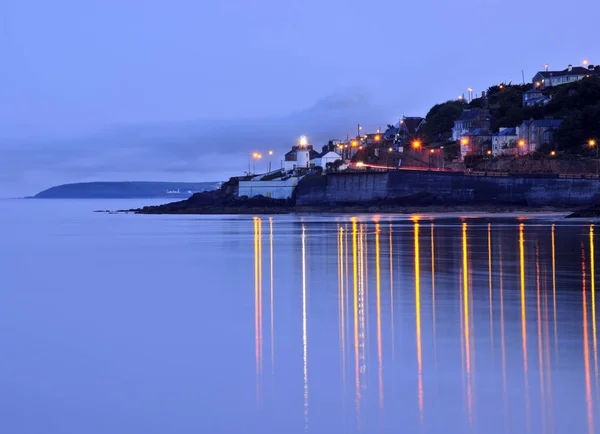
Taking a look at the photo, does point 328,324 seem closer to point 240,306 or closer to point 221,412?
point 240,306

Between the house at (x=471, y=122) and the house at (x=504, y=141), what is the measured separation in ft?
14.6

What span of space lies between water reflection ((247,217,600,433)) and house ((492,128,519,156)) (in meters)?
59.3

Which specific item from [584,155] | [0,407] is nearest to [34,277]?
[0,407]

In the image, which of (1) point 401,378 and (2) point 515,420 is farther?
(1) point 401,378

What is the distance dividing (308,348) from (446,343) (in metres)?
1.78

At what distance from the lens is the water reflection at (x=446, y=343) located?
7684 millimetres

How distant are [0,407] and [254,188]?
72976mm

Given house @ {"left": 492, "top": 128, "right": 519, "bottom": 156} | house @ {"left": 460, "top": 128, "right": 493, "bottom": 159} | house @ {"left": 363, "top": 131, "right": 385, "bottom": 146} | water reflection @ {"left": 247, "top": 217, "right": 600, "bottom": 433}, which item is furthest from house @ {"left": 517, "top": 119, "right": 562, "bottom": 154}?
water reflection @ {"left": 247, "top": 217, "right": 600, "bottom": 433}

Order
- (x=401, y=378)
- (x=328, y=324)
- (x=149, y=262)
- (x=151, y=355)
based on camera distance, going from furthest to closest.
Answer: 1. (x=149, y=262)
2. (x=328, y=324)
3. (x=151, y=355)
4. (x=401, y=378)

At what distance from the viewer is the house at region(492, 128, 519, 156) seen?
79.8 meters

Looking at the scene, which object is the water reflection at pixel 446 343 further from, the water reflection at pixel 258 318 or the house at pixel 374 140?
the house at pixel 374 140

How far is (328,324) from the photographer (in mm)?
12453

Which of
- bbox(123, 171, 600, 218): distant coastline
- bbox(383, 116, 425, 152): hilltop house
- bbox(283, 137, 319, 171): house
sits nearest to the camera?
bbox(123, 171, 600, 218): distant coastline

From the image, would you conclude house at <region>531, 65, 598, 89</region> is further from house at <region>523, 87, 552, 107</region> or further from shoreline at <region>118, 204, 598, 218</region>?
shoreline at <region>118, 204, 598, 218</region>
